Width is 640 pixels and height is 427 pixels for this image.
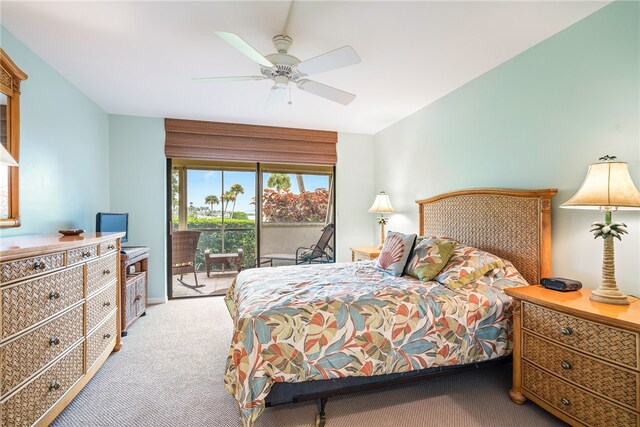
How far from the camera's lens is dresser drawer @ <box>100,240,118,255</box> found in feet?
7.55

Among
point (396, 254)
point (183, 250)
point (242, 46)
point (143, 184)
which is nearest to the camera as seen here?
point (242, 46)

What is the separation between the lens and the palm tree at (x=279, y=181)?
4.77 metres

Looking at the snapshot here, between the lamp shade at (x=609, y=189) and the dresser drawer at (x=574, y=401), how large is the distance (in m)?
1.00

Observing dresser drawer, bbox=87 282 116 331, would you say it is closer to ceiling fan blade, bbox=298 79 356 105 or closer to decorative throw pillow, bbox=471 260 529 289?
ceiling fan blade, bbox=298 79 356 105

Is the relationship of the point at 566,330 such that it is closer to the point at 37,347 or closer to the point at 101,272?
the point at 37,347

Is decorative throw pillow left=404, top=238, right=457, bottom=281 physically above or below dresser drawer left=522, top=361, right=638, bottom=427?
above

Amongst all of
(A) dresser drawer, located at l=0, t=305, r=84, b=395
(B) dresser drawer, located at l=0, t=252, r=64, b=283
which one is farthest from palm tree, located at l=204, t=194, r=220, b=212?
(B) dresser drawer, located at l=0, t=252, r=64, b=283

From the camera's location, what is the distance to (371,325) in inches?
71.5

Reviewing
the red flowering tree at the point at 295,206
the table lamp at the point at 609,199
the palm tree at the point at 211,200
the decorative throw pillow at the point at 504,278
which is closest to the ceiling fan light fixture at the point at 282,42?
the table lamp at the point at 609,199

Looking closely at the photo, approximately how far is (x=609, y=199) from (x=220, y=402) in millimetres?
2607

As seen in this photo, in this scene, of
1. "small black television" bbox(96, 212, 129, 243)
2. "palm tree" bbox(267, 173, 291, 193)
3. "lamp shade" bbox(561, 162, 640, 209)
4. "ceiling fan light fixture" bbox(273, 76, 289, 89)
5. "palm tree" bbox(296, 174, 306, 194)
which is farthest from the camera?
"palm tree" bbox(296, 174, 306, 194)

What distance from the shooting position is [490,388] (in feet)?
7.04

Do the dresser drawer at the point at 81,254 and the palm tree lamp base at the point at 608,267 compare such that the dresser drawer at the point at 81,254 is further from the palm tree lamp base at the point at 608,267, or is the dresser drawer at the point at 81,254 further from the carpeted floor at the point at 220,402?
the palm tree lamp base at the point at 608,267

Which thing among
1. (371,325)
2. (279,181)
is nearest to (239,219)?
(279,181)
